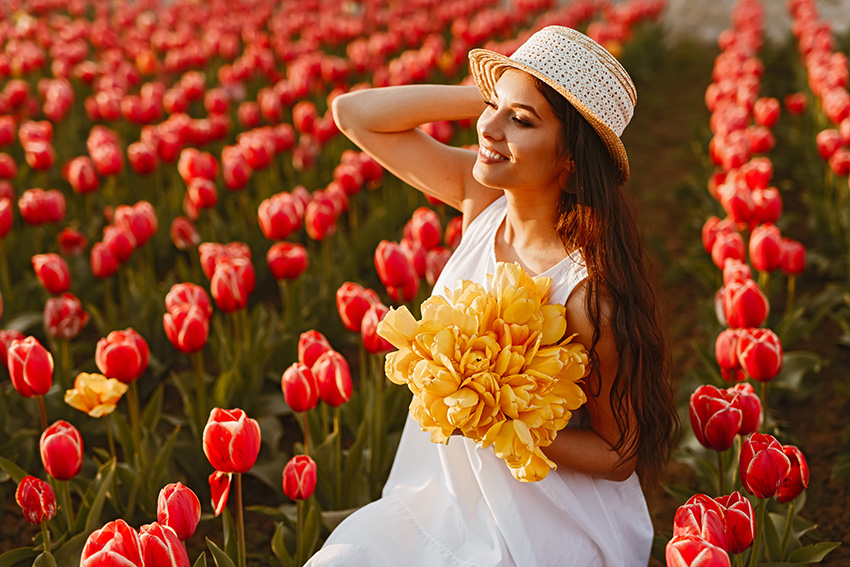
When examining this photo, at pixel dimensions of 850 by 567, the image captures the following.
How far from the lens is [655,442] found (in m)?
2.08

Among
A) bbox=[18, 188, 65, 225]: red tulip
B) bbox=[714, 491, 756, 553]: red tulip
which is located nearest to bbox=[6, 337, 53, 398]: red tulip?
bbox=[18, 188, 65, 225]: red tulip

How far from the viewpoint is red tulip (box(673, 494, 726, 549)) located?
1.60m

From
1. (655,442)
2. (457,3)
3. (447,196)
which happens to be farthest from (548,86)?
(457,3)

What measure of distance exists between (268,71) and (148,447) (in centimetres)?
461

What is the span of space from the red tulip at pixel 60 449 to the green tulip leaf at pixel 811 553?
6.27 ft

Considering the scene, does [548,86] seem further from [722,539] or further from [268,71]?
[268,71]

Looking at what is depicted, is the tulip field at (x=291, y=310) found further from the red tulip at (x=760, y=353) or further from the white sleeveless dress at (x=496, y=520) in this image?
the white sleeveless dress at (x=496, y=520)

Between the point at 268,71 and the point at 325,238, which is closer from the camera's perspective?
the point at 325,238

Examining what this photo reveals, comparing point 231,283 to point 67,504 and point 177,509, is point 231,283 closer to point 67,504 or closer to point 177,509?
point 67,504

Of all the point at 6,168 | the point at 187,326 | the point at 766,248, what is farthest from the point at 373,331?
the point at 6,168

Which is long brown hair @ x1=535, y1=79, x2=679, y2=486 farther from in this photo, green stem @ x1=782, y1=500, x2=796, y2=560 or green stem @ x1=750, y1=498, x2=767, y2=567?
green stem @ x1=782, y1=500, x2=796, y2=560

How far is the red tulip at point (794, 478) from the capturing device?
78.5 inches

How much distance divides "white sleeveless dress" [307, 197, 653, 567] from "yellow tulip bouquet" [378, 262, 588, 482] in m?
0.18

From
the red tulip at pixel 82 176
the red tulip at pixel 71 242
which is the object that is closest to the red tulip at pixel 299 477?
the red tulip at pixel 71 242
